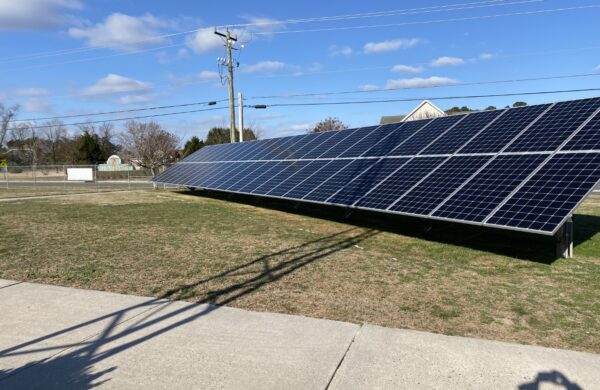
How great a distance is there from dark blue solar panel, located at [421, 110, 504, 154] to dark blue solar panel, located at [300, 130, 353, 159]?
5.26m

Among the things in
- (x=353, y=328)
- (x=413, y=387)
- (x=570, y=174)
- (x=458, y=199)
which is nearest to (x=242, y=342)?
(x=353, y=328)

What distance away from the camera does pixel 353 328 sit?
5.12 meters

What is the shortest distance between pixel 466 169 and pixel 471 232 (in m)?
2.11

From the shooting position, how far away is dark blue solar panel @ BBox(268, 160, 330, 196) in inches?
582

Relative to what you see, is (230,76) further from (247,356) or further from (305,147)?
(247,356)

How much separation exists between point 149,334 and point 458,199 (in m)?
6.55

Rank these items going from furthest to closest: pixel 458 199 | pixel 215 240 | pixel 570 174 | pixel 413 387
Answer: pixel 215 240, pixel 458 199, pixel 570 174, pixel 413 387

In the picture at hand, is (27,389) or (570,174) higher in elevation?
(570,174)

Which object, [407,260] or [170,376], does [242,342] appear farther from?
[407,260]

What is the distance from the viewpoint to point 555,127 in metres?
9.91

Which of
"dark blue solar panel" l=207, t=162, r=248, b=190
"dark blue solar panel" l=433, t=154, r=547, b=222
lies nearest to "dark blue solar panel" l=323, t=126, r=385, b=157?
"dark blue solar panel" l=207, t=162, r=248, b=190

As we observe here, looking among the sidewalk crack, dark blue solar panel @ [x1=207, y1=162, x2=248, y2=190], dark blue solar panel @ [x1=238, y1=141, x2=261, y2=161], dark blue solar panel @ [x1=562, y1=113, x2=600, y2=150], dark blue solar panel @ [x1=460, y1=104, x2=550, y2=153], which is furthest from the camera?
dark blue solar panel @ [x1=238, y1=141, x2=261, y2=161]

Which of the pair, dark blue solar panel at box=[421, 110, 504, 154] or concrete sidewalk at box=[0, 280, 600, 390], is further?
dark blue solar panel at box=[421, 110, 504, 154]

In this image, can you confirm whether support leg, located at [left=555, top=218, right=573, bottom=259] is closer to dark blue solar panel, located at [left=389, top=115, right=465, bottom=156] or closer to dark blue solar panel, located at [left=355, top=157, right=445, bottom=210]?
dark blue solar panel, located at [left=355, top=157, right=445, bottom=210]
